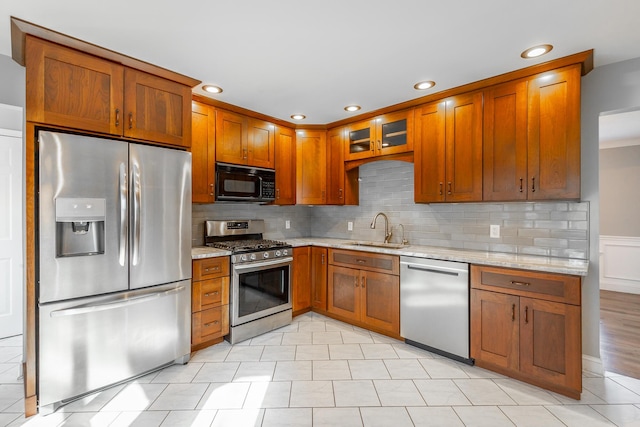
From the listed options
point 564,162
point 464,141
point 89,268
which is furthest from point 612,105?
point 89,268

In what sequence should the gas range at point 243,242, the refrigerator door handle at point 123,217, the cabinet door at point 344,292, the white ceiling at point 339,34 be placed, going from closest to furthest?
1. the white ceiling at point 339,34
2. the refrigerator door handle at point 123,217
3. the gas range at point 243,242
4. the cabinet door at point 344,292

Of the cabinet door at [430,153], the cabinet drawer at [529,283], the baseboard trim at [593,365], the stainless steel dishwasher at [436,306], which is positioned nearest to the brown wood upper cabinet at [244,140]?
the cabinet door at [430,153]

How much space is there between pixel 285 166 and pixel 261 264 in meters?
1.35

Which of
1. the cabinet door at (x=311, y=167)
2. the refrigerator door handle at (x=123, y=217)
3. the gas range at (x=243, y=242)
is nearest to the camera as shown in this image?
the refrigerator door handle at (x=123, y=217)

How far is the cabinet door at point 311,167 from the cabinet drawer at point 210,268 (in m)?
1.42

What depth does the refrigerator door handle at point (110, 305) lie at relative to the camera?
79.0 inches

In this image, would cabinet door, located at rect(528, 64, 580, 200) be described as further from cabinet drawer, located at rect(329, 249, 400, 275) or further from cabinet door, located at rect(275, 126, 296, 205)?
cabinet door, located at rect(275, 126, 296, 205)

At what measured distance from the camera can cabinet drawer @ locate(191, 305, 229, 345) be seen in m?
2.78

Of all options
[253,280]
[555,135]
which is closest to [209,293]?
[253,280]

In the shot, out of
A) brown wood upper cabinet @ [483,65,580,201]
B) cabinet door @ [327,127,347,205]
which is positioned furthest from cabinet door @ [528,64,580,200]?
cabinet door @ [327,127,347,205]

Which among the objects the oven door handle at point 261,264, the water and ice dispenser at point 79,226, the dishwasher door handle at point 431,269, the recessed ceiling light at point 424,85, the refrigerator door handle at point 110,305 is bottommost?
the refrigerator door handle at point 110,305

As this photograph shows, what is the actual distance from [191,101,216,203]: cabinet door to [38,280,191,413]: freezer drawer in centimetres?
94

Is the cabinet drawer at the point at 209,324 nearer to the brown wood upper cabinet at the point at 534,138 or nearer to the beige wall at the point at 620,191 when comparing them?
the brown wood upper cabinet at the point at 534,138

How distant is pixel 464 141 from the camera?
9.37 ft
